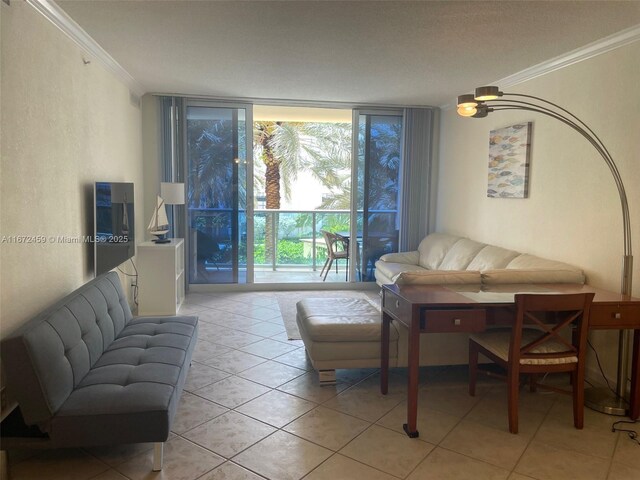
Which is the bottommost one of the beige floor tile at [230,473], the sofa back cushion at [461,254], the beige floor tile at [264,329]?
the beige floor tile at [230,473]

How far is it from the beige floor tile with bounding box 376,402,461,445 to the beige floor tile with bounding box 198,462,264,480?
2.81ft

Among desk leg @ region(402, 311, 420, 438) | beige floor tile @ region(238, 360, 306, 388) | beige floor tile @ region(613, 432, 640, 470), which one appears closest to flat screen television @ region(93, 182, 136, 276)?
beige floor tile @ region(238, 360, 306, 388)

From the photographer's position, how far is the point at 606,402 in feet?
9.85

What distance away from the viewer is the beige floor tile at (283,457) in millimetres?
2312

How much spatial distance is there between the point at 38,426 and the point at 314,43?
3.02 meters

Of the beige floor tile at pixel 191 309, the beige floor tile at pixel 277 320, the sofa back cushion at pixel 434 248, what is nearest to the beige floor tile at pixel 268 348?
the beige floor tile at pixel 277 320

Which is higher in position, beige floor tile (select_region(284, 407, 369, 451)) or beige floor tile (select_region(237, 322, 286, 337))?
beige floor tile (select_region(237, 322, 286, 337))

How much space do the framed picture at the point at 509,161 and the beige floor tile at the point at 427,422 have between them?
7.84 feet

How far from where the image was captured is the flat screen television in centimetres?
371

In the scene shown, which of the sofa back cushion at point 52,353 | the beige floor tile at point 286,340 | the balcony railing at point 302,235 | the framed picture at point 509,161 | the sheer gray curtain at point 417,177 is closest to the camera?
the sofa back cushion at point 52,353

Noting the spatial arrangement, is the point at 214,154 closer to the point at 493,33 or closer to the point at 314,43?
the point at 314,43

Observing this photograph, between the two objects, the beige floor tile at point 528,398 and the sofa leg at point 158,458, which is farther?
the beige floor tile at point 528,398

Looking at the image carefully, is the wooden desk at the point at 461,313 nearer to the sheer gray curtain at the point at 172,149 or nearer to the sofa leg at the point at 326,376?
the sofa leg at the point at 326,376

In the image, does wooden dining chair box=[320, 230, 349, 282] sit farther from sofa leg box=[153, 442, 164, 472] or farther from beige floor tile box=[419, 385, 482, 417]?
sofa leg box=[153, 442, 164, 472]
